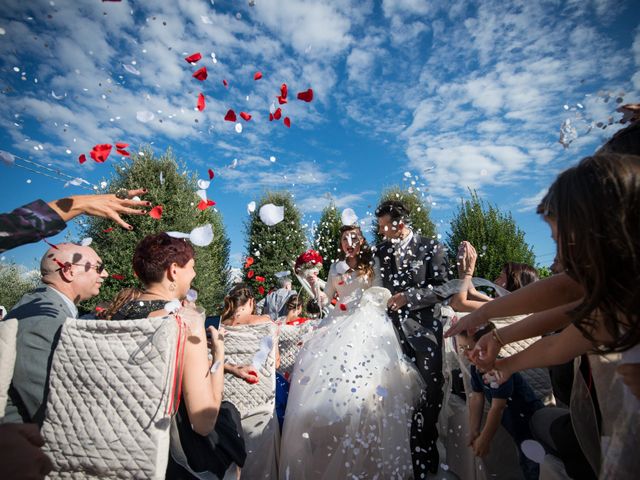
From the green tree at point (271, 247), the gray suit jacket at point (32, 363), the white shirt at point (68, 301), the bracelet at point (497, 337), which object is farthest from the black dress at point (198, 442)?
the green tree at point (271, 247)

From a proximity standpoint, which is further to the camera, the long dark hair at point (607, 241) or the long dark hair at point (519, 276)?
the long dark hair at point (519, 276)

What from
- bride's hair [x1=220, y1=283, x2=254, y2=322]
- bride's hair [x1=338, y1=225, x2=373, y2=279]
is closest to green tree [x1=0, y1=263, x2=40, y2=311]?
bride's hair [x1=220, y1=283, x2=254, y2=322]

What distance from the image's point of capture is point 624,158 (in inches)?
44.5

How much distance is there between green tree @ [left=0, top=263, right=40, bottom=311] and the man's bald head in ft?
69.6

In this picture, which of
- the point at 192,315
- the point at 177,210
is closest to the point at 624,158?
the point at 192,315

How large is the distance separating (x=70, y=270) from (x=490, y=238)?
15349mm

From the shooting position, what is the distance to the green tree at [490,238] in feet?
47.8

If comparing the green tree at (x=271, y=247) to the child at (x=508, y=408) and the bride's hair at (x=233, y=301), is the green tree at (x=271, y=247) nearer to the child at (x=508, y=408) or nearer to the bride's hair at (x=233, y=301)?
the bride's hair at (x=233, y=301)

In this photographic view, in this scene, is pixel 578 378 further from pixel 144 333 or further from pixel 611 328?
pixel 144 333

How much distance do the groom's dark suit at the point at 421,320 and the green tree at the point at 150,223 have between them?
269 inches

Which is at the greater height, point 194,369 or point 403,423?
point 194,369

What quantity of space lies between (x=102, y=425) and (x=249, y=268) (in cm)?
1250

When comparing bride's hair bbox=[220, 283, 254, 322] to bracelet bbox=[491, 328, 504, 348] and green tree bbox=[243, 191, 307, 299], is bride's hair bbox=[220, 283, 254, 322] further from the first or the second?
green tree bbox=[243, 191, 307, 299]

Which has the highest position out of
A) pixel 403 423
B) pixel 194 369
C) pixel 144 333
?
pixel 144 333
